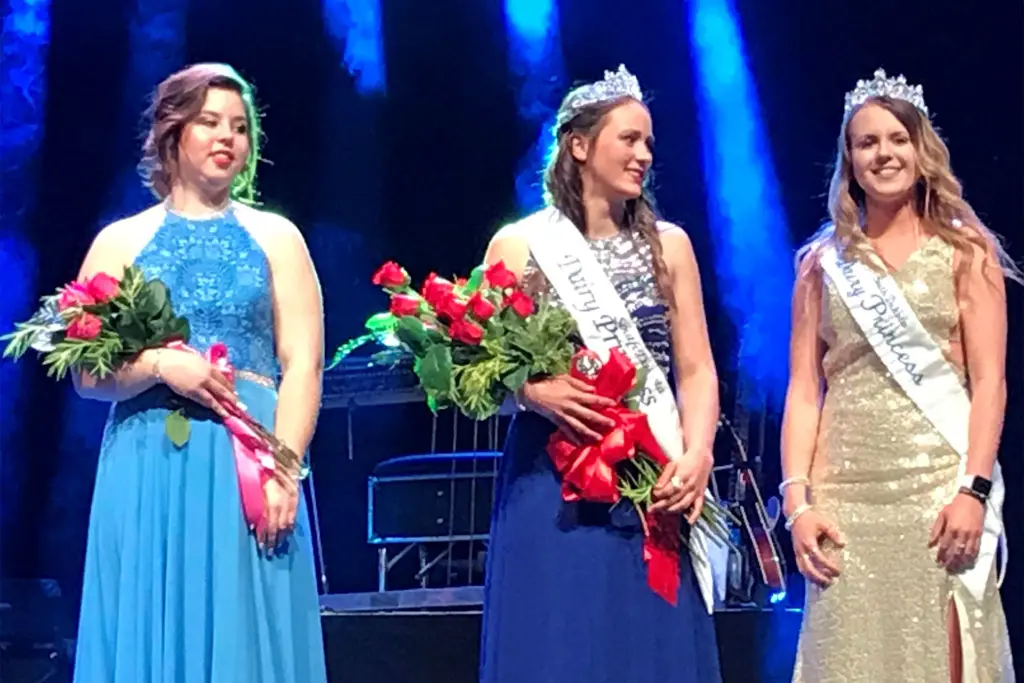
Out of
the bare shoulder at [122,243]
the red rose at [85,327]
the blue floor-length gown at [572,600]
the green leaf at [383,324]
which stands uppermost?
the bare shoulder at [122,243]

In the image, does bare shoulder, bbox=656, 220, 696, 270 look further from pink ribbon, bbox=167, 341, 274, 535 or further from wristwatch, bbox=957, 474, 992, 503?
pink ribbon, bbox=167, 341, 274, 535

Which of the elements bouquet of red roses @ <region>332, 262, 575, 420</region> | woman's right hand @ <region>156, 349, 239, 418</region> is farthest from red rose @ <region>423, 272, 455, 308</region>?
woman's right hand @ <region>156, 349, 239, 418</region>

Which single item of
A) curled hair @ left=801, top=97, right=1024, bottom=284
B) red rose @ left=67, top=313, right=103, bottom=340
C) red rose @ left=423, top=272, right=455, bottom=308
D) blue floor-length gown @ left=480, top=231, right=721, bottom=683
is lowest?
blue floor-length gown @ left=480, top=231, right=721, bottom=683

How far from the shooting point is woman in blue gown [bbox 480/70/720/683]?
240 cm

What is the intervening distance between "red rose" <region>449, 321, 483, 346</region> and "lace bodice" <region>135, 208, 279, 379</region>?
13.2 inches

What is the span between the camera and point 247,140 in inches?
101

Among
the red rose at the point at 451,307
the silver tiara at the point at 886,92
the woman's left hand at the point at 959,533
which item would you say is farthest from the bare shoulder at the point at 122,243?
the woman's left hand at the point at 959,533

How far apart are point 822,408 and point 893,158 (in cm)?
46

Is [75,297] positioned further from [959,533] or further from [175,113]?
[959,533]

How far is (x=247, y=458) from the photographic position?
2355 mm

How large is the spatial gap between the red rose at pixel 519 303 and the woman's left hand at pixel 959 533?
0.76 m

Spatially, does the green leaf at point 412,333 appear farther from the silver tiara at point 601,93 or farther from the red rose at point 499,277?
the silver tiara at point 601,93

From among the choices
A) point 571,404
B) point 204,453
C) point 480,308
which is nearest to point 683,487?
point 571,404

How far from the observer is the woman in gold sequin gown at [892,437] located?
2.45m
